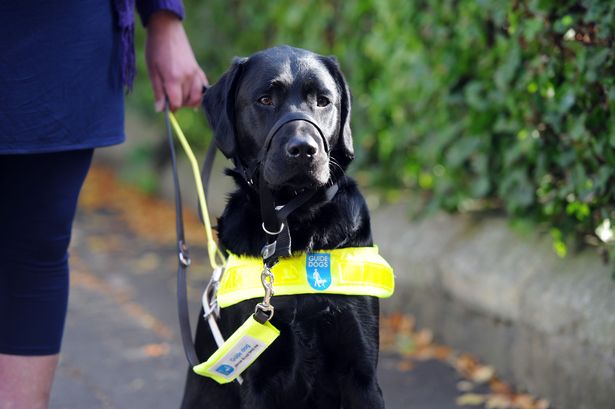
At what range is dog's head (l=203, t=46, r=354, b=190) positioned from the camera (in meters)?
2.46

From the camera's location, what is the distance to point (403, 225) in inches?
195

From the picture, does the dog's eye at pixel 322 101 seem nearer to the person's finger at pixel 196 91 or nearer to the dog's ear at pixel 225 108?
the dog's ear at pixel 225 108

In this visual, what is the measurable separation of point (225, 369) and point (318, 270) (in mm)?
404

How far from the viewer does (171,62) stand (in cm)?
290

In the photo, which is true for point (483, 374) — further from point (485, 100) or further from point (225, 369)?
point (225, 369)

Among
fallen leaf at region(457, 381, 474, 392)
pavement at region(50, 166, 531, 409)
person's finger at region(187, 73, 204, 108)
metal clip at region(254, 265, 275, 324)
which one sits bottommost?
pavement at region(50, 166, 531, 409)

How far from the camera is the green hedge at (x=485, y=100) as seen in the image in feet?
10.8

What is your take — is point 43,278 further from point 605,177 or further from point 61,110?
point 605,177

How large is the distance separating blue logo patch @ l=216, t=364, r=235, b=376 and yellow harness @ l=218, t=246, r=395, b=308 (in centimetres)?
19

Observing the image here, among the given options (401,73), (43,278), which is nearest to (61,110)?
(43,278)

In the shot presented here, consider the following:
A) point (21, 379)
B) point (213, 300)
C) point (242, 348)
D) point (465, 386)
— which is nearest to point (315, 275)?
point (242, 348)

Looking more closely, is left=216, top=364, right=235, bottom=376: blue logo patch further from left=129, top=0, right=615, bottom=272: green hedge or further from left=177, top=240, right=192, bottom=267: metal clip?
left=129, top=0, right=615, bottom=272: green hedge

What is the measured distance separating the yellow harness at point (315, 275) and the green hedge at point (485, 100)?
1.14m

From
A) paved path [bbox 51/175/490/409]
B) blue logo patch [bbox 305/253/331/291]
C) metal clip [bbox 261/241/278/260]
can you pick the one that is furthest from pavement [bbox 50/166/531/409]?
metal clip [bbox 261/241/278/260]
